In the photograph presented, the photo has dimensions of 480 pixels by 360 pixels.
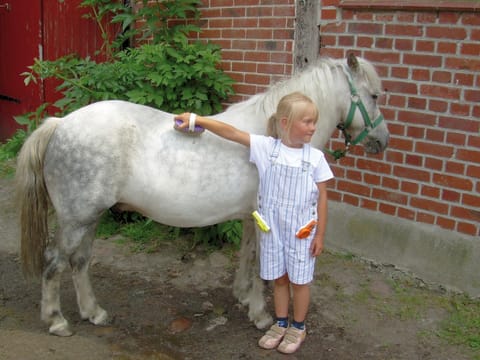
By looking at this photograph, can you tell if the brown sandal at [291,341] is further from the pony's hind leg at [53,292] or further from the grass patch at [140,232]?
the grass patch at [140,232]

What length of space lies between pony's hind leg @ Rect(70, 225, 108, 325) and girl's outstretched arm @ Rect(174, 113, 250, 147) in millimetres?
895

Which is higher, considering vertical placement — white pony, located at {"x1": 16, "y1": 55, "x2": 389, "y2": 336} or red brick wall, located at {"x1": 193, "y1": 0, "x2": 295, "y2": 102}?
red brick wall, located at {"x1": 193, "y1": 0, "x2": 295, "y2": 102}

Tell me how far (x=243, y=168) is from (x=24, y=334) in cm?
175

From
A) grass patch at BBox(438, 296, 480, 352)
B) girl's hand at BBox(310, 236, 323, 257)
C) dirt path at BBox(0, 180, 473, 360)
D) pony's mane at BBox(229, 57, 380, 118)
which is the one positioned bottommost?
dirt path at BBox(0, 180, 473, 360)

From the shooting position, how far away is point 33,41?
22.9ft

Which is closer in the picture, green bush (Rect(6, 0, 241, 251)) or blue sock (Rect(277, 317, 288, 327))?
blue sock (Rect(277, 317, 288, 327))

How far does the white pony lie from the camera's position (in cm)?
290

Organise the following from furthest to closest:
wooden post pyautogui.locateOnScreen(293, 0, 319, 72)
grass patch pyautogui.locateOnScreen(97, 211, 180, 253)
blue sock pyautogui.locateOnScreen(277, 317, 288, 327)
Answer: grass patch pyautogui.locateOnScreen(97, 211, 180, 253) → wooden post pyautogui.locateOnScreen(293, 0, 319, 72) → blue sock pyautogui.locateOnScreen(277, 317, 288, 327)

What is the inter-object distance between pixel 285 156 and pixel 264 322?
121 cm

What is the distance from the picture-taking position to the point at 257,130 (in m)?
3.13

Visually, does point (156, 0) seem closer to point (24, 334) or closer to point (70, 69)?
point (70, 69)

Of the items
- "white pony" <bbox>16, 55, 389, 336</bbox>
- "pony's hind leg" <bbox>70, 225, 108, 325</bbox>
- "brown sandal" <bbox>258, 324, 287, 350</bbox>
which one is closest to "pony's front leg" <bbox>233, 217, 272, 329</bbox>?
"brown sandal" <bbox>258, 324, 287, 350</bbox>

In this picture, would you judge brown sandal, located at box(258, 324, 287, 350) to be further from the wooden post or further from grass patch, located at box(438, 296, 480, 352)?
the wooden post

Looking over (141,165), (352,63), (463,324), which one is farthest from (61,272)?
(463,324)
